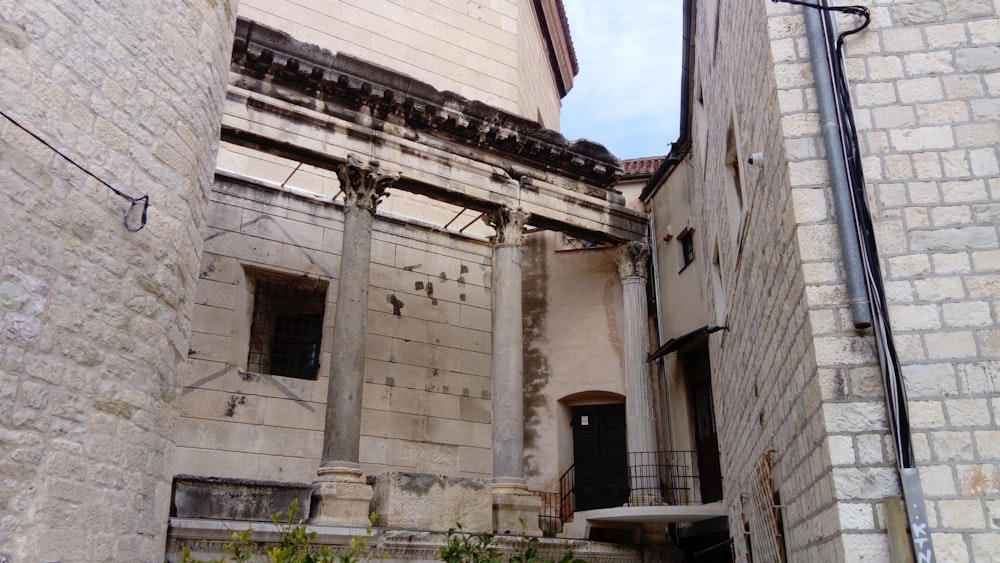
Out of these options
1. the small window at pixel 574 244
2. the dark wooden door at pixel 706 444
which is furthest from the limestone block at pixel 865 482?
the small window at pixel 574 244

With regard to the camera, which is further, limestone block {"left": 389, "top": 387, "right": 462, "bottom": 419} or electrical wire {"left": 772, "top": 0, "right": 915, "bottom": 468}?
limestone block {"left": 389, "top": 387, "right": 462, "bottom": 419}

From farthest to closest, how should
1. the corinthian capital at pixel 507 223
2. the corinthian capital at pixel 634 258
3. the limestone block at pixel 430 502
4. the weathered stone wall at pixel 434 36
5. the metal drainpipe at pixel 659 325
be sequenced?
the weathered stone wall at pixel 434 36 → the corinthian capital at pixel 634 258 → the metal drainpipe at pixel 659 325 → the corinthian capital at pixel 507 223 → the limestone block at pixel 430 502

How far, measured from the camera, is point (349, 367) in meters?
10.3

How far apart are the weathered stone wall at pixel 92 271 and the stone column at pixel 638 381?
8446mm

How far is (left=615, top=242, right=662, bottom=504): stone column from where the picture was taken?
40.3 ft

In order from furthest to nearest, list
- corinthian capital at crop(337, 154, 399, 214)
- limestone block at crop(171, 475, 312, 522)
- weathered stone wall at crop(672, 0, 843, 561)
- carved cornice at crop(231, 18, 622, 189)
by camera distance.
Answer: corinthian capital at crop(337, 154, 399, 214), carved cornice at crop(231, 18, 622, 189), limestone block at crop(171, 475, 312, 522), weathered stone wall at crop(672, 0, 843, 561)

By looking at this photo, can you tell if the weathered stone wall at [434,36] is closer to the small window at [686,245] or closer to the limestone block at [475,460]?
the small window at [686,245]

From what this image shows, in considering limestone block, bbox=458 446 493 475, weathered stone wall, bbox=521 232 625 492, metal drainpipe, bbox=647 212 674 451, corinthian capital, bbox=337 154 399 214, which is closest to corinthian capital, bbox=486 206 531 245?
corinthian capital, bbox=337 154 399 214

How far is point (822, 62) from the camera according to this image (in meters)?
4.88

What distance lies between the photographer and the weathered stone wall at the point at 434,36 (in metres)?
13.9

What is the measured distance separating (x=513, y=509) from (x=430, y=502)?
6.03 ft

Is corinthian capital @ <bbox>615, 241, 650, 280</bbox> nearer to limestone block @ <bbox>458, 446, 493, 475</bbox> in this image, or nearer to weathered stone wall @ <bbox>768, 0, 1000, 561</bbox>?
limestone block @ <bbox>458, 446, 493, 475</bbox>

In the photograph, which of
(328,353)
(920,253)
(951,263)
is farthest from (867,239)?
(328,353)

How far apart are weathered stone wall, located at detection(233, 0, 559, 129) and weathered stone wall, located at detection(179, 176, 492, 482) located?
10.2ft
